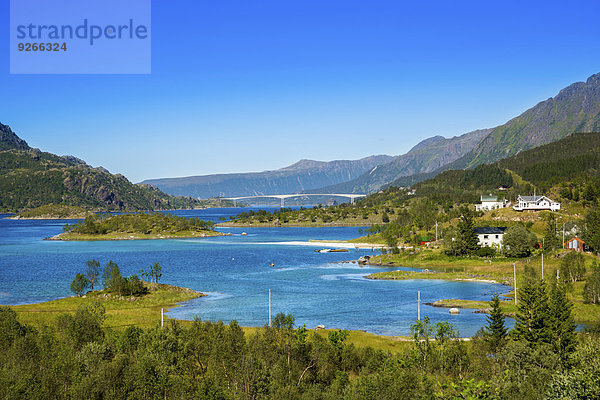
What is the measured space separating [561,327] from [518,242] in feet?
219

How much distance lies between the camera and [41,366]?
35.3 meters

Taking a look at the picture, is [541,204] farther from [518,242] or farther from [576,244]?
[576,244]

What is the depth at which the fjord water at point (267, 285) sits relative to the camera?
2665 inches

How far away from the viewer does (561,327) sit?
145ft

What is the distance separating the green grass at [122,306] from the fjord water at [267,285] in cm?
338

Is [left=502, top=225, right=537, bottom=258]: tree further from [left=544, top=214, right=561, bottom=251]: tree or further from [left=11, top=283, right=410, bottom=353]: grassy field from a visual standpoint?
[left=11, top=283, right=410, bottom=353]: grassy field

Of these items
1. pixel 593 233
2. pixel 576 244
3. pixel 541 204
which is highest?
pixel 541 204

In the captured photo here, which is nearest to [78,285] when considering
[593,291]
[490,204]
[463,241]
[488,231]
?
[593,291]

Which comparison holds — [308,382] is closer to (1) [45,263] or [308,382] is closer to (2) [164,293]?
(2) [164,293]

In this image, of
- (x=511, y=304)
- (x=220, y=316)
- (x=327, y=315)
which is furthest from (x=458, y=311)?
(x=220, y=316)

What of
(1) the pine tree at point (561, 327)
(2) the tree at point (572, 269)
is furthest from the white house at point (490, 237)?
(1) the pine tree at point (561, 327)

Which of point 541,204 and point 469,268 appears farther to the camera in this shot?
point 541,204

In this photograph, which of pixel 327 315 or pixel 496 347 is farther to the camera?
pixel 327 315

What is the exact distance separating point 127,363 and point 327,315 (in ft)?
123
